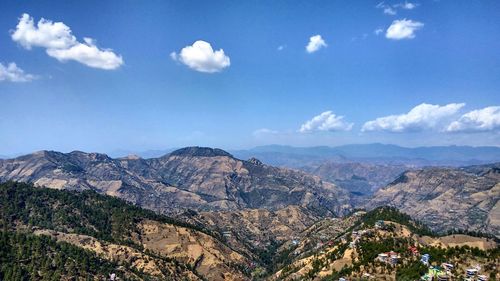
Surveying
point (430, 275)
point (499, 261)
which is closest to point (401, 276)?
point (430, 275)

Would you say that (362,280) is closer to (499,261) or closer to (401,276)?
(401,276)

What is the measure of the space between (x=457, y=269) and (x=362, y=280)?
4034 cm

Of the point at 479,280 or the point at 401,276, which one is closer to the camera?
the point at 479,280

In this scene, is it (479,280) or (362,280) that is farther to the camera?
(362,280)

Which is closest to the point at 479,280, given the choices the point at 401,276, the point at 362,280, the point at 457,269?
the point at 457,269

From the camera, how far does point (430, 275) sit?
18912cm

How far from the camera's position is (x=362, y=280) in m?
198

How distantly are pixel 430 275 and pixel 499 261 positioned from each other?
3353 cm

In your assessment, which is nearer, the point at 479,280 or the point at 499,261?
the point at 479,280

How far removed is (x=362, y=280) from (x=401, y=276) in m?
16.5

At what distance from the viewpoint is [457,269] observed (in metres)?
194

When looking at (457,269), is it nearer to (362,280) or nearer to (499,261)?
(499,261)

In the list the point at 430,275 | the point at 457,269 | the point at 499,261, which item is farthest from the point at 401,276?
the point at 499,261

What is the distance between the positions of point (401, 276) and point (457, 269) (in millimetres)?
24025
